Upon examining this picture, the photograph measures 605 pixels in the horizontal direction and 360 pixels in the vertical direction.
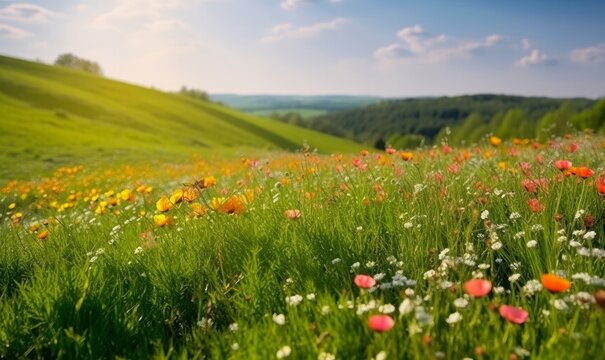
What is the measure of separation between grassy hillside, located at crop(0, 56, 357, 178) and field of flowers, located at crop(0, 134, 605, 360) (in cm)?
2505

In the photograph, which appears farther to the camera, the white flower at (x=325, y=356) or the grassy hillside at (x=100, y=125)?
the grassy hillside at (x=100, y=125)

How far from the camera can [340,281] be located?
279 centimetres

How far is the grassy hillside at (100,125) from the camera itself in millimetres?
32250

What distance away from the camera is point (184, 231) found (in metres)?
3.82

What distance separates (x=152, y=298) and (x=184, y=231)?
2.96 feet

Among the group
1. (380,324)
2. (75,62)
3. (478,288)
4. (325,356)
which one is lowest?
(325,356)

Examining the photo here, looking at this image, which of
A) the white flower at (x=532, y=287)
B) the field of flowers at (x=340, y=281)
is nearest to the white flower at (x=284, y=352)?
the field of flowers at (x=340, y=281)

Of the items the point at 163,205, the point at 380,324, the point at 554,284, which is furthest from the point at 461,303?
the point at 163,205

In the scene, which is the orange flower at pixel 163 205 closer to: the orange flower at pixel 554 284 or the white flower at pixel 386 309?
the white flower at pixel 386 309

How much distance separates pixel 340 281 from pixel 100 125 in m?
50.2

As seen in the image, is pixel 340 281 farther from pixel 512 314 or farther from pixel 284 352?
pixel 512 314

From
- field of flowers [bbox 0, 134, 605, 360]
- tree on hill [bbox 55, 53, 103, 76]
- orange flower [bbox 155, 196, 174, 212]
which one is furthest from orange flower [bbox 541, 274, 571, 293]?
tree on hill [bbox 55, 53, 103, 76]

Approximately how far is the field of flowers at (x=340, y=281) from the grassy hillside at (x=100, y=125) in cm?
2505

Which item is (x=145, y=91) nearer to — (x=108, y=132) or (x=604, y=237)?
(x=108, y=132)
